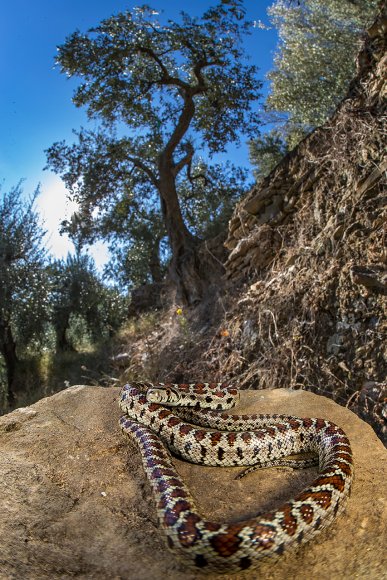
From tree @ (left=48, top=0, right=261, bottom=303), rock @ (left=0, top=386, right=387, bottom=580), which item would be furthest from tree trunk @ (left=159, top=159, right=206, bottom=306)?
rock @ (left=0, top=386, right=387, bottom=580)

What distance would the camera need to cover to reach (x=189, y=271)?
17.7 meters

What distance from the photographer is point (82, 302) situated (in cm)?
2545

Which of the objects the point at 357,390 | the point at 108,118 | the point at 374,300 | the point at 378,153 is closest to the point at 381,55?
the point at 378,153

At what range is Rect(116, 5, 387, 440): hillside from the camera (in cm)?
848

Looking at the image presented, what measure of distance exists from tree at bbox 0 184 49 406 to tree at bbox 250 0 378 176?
10503 millimetres

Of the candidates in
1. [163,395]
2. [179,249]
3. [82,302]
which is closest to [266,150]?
[179,249]

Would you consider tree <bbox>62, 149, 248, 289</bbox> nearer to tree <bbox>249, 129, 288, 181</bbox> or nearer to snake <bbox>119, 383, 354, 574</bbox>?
tree <bbox>249, 129, 288, 181</bbox>

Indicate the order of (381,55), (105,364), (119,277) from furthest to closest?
(119,277) → (105,364) → (381,55)

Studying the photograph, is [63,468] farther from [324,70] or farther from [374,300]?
[324,70]

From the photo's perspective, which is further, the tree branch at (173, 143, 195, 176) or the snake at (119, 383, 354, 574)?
the tree branch at (173, 143, 195, 176)

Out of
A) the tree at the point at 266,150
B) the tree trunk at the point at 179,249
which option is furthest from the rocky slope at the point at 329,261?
the tree at the point at 266,150

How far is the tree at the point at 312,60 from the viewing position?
18.4 meters

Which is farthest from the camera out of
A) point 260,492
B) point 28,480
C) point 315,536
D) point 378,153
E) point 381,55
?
point 381,55

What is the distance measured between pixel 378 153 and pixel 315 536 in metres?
7.99
